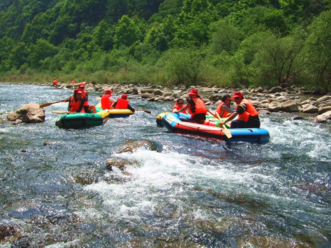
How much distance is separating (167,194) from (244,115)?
13.7ft

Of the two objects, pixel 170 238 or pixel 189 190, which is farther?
pixel 189 190

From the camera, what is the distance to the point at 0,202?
3.96 m

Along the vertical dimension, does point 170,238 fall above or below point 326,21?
below

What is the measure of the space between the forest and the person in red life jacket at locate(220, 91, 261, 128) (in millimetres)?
10279

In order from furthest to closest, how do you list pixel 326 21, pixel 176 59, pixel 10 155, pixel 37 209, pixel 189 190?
pixel 176 59 → pixel 326 21 → pixel 10 155 → pixel 189 190 → pixel 37 209

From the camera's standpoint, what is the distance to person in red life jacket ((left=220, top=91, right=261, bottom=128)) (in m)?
7.60

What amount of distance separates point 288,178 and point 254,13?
38.7m

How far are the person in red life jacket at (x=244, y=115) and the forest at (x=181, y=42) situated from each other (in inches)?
405

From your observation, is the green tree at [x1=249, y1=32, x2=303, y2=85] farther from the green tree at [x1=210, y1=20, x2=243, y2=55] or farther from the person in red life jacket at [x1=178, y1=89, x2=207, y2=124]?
the green tree at [x1=210, y1=20, x2=243, y2=55]

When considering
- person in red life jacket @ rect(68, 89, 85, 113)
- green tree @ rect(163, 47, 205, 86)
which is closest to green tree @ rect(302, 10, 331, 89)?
green tree @ rect(163, 47, 205, 86)

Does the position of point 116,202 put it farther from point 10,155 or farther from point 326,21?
point 326,21

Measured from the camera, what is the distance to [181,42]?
142 feet

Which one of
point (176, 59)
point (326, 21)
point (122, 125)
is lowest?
point (122, 125)

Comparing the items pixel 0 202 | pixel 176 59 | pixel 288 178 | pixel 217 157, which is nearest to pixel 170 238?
pixel 0 202
